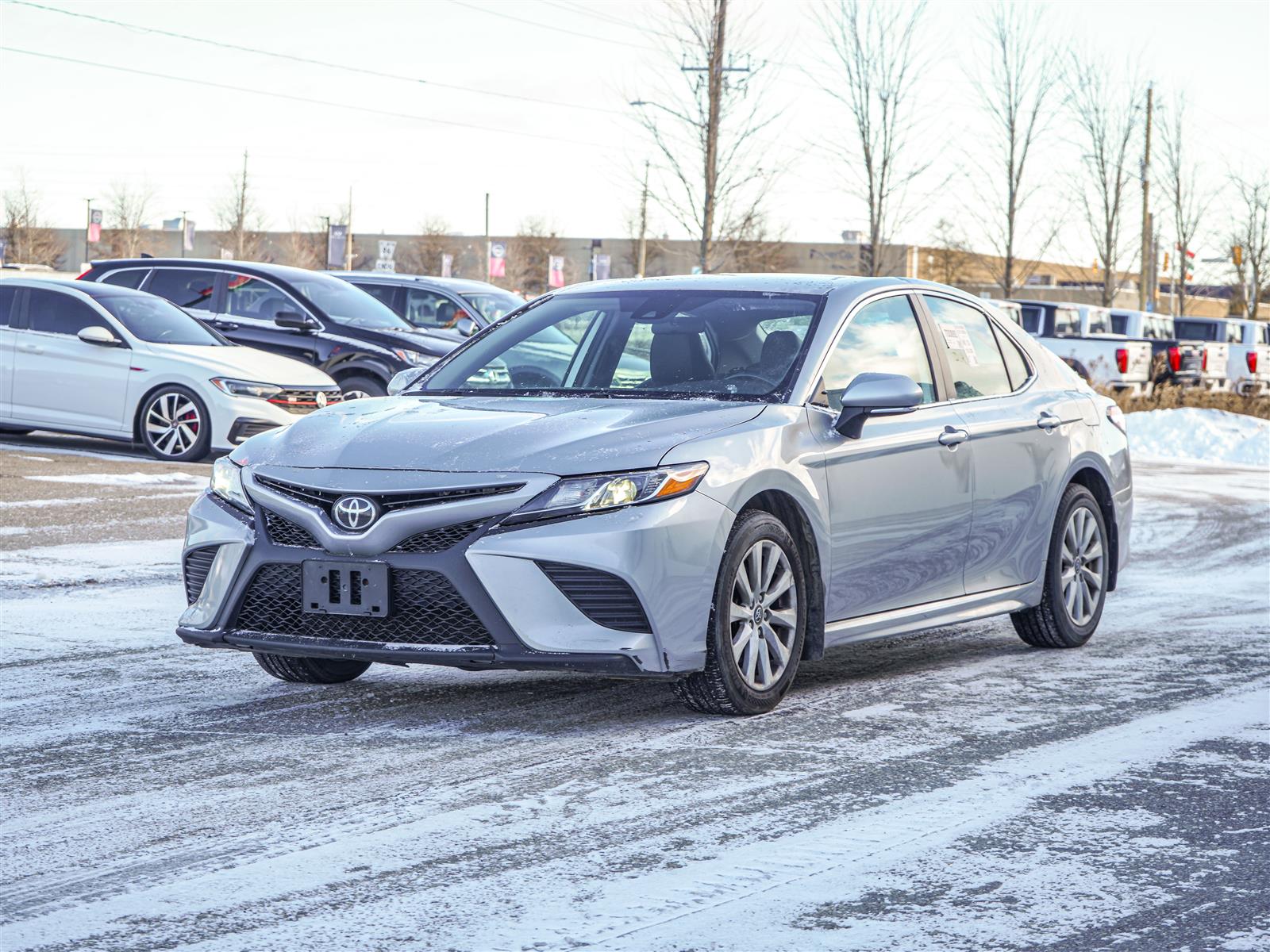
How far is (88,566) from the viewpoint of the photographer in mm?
9531

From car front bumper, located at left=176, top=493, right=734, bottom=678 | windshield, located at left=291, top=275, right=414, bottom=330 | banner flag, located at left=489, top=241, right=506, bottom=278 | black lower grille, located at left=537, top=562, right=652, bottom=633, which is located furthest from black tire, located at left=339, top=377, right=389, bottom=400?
banner flag, located at left=489, top=241, right=506, bottom=278

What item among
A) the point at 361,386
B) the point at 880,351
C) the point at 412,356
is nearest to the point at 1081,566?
the point at 880,351

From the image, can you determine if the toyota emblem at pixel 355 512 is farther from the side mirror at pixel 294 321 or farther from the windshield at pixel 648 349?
the side mirror at pixel 294 321

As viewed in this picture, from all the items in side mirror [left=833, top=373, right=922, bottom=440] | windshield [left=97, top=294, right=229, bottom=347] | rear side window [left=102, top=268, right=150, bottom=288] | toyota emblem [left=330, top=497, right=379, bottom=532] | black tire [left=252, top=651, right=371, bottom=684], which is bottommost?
black tire [left=252, top=651, right=371, bottom=684]

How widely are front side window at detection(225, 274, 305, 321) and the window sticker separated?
1146 cm

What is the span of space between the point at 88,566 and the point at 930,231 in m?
30.8

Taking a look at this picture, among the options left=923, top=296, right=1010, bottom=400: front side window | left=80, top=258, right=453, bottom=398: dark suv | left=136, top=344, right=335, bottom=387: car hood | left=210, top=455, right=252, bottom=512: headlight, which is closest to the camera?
left=210, top=455, right=252, bottom=512: headlight

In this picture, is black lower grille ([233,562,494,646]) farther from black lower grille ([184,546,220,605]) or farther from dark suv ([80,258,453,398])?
dark suv ([80,258,453,398])

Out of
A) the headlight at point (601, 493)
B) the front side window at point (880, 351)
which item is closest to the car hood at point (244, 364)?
the front side window at point (880, 351)

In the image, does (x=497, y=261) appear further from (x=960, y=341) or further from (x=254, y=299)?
(x=960, y=341)

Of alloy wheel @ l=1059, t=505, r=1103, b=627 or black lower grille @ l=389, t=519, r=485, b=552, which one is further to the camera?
alloy wheel @ l=1059, t=505, r=1103, b=627

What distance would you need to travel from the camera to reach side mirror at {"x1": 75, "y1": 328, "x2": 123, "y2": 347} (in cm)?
1577

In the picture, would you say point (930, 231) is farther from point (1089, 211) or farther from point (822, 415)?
point (822, 415)

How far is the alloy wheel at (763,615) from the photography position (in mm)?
5984
